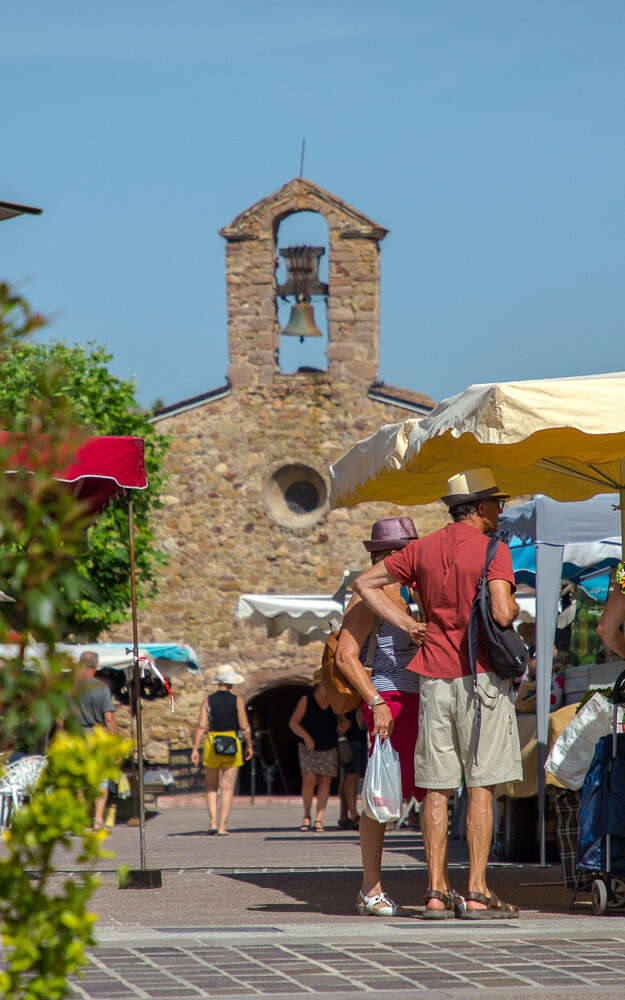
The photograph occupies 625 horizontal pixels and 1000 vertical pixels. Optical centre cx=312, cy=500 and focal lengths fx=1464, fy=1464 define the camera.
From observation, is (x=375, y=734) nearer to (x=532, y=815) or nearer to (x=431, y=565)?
(x=431, y=565)

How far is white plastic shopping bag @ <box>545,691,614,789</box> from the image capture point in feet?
22.2

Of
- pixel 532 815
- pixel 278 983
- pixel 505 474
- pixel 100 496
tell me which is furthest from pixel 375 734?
pixel 532 815

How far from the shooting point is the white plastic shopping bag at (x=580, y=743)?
6758 mm

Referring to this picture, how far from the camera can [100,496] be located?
28.6 feet

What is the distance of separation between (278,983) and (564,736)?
2634mm

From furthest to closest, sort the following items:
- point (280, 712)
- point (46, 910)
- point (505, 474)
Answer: point (280, 712)
point (505, 474)
point (46, 910)

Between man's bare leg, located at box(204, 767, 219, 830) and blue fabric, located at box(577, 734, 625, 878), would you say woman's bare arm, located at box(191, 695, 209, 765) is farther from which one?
blue fabric, located at box(577, 734, 625, 878)

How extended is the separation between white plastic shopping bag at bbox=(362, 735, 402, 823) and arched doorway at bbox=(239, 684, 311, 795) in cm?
2154

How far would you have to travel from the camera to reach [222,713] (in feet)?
45.8

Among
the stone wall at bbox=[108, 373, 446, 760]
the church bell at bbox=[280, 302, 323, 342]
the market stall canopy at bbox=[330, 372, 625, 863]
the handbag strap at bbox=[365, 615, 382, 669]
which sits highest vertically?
the church bell at bbox=[280, 302, 323, 342]

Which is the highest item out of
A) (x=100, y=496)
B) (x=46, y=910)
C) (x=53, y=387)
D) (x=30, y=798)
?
(x=100, y=496)

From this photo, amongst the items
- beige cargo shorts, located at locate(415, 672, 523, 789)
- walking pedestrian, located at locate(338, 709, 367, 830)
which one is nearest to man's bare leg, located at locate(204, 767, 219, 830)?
walking pedestrian, located at locate(338, 709, 367, 830)


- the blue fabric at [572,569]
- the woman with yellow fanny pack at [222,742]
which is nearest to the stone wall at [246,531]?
the woman with yellow fanny pack at [222,742]

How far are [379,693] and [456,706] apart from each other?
0.48m
